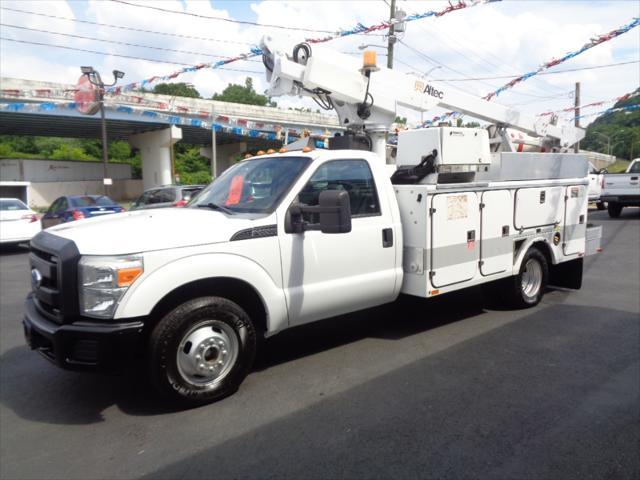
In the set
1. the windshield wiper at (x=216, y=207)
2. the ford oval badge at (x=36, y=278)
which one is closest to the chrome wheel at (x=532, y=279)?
the windshield wiper at (x=216, y=207)

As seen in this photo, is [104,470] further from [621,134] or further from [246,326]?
[621,134]

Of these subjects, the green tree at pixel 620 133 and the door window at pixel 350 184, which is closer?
the door window at pixel 350 184

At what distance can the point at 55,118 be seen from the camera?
94.2 feet

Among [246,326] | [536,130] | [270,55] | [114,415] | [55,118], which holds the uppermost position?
[55,118]

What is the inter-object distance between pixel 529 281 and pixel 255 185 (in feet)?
13.1

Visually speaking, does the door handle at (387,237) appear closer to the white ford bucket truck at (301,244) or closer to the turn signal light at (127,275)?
the white ford bucket truck at (301,244)

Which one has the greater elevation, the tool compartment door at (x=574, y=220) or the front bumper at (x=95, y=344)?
the tool compartment door at (x=574, y=220)

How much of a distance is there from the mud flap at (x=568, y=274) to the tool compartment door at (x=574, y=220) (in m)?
0.27

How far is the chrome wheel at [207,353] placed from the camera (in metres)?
3.91

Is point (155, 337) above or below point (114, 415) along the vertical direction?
above

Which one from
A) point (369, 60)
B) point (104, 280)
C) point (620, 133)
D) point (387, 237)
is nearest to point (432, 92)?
point (369, 60)

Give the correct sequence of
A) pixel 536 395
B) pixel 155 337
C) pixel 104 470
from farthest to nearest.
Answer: pixel 536 395 < pixel 155 337 < pixel 104 470

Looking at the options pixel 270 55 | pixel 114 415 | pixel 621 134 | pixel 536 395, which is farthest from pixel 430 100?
pixel 621 134

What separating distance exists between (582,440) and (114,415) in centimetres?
331
